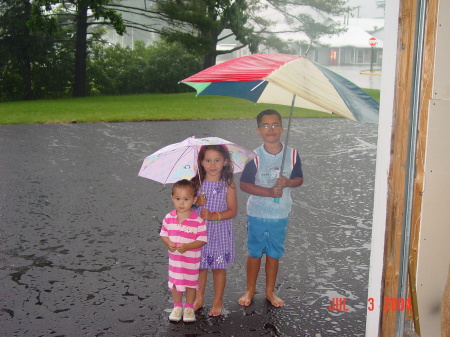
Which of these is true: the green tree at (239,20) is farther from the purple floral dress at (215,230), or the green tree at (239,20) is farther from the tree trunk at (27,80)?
the purple floral dress at (215,230)

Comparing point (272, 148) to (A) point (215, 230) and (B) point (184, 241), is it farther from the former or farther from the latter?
Answer: (B) point (184, 241)

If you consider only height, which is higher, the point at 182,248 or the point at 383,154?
the point at 383,154

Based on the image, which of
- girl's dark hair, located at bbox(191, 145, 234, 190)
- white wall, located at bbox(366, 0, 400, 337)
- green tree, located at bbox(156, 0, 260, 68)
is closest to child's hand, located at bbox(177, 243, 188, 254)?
girl's dark hair, located at bbox(191, 145, 234, 190)

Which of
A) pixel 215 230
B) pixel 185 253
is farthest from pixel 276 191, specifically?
pixel 185 253

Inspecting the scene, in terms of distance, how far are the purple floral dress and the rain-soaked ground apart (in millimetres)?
355

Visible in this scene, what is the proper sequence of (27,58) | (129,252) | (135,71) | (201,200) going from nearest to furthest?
(201,200), (129,252), (27,58), (135,71)

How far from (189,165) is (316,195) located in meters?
3.36

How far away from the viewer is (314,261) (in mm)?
4828

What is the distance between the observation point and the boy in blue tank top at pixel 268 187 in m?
3.91

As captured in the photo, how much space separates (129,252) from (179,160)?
1.39 metres

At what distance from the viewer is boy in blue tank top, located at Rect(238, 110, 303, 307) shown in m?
3.91

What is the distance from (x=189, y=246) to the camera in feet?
11.9

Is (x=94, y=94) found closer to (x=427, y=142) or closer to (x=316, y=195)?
(x=316, y=195)

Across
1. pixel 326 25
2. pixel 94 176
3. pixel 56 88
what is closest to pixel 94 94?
pixel 56 88
